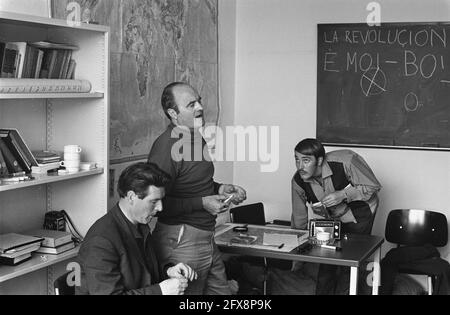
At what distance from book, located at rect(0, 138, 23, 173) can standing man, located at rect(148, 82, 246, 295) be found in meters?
0.65

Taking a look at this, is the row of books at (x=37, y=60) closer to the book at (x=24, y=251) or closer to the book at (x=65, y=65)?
the book at (x=65, y=65)

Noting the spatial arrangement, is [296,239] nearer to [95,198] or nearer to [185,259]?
[185,259]

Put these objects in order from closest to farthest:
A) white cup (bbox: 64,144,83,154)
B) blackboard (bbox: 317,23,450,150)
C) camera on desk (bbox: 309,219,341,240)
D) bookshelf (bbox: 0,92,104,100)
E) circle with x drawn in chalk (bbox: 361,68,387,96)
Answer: bookshelf (bbox: 0,92,104,100), white cup (bbox: 64,144,83,154), camera on desk (bbox: 309,219,341,240), blackboard (bbox: 317,23,450,150), circle with x drawn in chalk (bbox: 361,68,387,96)

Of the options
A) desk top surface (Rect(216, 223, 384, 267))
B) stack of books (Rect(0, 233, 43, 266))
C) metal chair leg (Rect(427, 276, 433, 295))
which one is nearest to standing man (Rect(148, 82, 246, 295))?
desk top surface (Rect(216, 223, 384, 267))

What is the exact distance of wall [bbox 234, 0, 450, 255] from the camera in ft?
18.0

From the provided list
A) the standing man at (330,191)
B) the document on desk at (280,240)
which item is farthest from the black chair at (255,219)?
the document on desk at (280,240)

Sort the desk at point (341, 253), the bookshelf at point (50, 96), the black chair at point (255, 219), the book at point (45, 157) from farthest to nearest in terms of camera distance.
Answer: the black chair at point (255, 219) < the desk at point (341, 253) < the book at point (45, 157) < the bookshelf at point (50, 96)

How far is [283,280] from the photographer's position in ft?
16.3

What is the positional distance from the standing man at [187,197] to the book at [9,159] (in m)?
0.65

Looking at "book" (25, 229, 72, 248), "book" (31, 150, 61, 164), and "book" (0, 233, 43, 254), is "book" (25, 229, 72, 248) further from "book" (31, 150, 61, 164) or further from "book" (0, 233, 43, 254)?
"book" (31, 150, 61, 164)

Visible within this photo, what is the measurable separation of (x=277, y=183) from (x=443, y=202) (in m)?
1.47

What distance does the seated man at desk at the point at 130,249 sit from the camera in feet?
8.49

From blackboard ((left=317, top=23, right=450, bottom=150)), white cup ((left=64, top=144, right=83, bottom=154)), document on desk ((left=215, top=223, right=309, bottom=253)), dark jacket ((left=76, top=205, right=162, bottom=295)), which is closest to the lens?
dark jacket ((left=76, top=205, right=162, bottom=295))

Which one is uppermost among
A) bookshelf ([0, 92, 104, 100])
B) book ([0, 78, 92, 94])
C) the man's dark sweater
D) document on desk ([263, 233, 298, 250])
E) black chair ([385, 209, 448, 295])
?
book ([0, 78, 92, 94])
